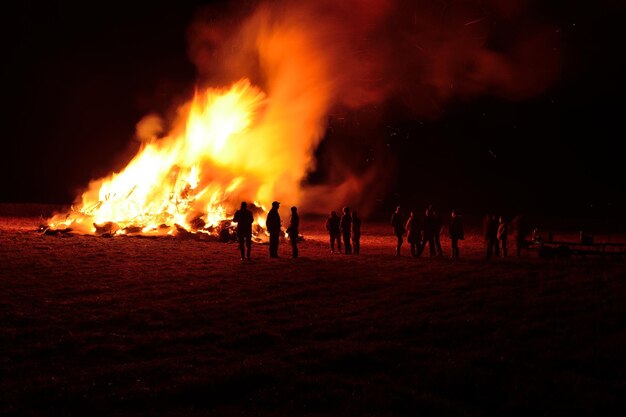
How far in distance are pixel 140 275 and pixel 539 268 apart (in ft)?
35.6

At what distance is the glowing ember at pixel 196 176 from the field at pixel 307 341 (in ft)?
38.9

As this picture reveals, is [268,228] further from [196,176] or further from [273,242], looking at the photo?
[196,176]

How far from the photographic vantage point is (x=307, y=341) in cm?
832

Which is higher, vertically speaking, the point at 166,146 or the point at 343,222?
the point at 166,146

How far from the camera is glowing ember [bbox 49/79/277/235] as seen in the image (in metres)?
26.5

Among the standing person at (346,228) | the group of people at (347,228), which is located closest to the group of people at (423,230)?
the group of people at (347,228)

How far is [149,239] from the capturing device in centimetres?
2345

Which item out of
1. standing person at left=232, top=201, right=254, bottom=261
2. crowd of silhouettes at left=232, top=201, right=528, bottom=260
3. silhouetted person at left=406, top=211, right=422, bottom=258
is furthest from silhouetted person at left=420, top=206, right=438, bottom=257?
standing person at left=232, top=201, right=254, bottom=261

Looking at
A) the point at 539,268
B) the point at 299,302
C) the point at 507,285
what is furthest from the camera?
the point at 539,268

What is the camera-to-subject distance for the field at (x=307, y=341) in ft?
20.2

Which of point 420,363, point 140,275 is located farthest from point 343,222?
point 420,363

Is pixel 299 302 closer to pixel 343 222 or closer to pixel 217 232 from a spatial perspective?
pixel 343 222

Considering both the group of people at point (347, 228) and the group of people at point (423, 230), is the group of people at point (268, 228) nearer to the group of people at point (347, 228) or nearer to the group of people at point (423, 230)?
the group of people at point (347, 228)

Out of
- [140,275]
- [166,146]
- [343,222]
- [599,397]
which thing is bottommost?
[599,397]
